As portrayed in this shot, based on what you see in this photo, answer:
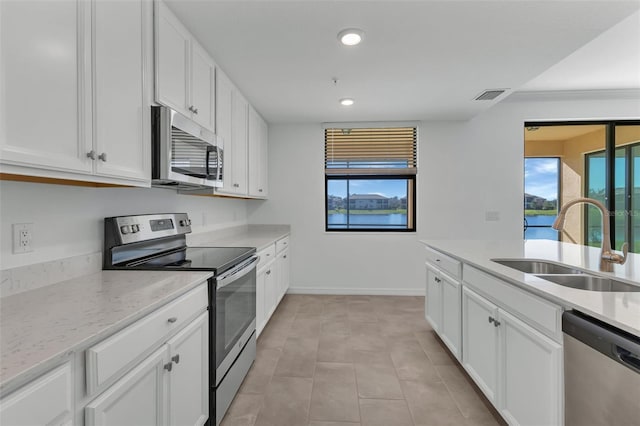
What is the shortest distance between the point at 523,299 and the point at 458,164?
10.8 ft

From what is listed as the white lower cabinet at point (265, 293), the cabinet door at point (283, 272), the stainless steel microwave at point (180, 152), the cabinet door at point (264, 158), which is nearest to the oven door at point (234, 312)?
the white lower cabinet at point (265, 293)

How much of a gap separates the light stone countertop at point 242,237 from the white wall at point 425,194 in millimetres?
136

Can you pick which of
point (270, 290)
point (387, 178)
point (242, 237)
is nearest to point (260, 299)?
Result: point (270, 290)

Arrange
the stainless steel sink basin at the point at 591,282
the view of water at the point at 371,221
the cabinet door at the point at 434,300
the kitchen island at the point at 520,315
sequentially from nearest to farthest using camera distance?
the kitchen island at the point at 520,315 < the stainless steel sink basin at the point at 591,282 < the cabinet door at the point at 434,300 < the view of water at the point at 371,221

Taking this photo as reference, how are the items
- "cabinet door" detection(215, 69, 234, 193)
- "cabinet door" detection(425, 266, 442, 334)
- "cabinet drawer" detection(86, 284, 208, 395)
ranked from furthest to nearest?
"cabinet door" detection(425, 266, 442, 334), "cabinet door" detection(215, 69, 234, 193), "cabinet drawer" detection(86, 284, 208, 395)

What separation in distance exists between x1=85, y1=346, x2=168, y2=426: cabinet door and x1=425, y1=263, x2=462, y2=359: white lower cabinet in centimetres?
194

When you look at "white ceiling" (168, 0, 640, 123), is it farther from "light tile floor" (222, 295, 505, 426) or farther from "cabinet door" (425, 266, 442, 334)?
"light tile floor" (222, 295, 505, 426)

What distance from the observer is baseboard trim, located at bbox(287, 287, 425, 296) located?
448 cm

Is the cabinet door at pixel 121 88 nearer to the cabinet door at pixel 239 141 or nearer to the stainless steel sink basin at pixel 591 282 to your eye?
the cabinet door at pixel 239 141

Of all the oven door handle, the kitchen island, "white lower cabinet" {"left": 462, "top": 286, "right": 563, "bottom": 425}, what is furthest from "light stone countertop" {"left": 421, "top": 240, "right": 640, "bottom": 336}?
the oven door handle

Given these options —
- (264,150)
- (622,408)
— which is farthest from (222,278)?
(264,150)

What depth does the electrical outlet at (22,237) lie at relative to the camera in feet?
4.13

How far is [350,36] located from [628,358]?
84.9 inches

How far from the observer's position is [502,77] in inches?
114
